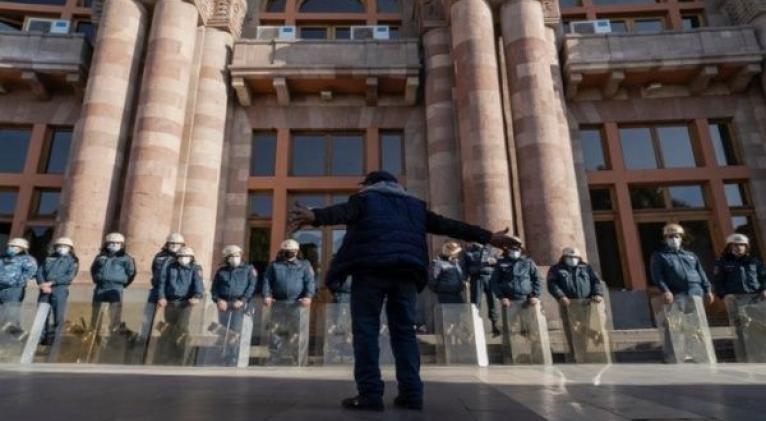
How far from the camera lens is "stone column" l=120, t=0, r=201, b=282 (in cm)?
1134

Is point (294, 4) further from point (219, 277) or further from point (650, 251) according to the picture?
point (650, 251)

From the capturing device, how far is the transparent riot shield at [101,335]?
7.37 m

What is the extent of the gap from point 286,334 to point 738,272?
7.11 meters

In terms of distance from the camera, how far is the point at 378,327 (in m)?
3.48

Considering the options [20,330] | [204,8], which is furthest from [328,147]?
[20,330]

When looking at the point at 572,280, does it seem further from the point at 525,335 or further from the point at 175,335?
the point at 175,335

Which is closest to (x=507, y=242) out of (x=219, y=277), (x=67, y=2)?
(x=219, y=277)

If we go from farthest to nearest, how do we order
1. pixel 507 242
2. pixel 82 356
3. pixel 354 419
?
pixel 82 356 → pixel 507 242 → pixel 354 419

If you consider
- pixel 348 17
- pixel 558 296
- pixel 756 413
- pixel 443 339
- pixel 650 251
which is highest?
pixel 348 17

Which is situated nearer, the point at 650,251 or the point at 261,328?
the point at 261,328

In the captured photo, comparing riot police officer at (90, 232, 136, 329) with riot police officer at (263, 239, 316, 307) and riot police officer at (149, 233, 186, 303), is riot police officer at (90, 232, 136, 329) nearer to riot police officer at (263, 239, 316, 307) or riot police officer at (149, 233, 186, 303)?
riot police officer at (149, 233, 186, 303)

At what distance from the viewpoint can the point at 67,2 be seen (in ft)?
53.7

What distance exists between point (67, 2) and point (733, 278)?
19.9m

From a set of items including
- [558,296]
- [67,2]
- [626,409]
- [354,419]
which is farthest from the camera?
[67,2]
